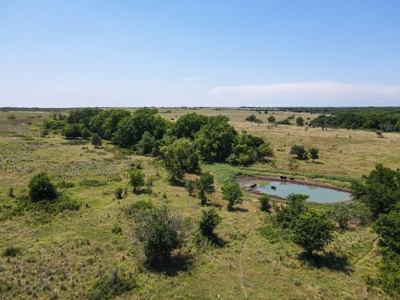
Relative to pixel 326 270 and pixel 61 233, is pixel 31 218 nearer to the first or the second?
pixel 61 233

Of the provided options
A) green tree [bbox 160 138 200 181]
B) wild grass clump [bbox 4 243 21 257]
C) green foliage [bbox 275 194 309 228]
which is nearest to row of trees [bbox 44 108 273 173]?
green tree [bbox 160 138 200 181]

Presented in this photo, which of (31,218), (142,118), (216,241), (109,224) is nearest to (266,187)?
(216,241)

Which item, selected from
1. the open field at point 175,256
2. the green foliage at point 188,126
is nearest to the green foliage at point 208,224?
the open field at point 175,256

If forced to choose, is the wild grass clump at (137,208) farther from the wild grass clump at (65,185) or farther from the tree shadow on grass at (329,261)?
the tree shadow on grass at (329,261)

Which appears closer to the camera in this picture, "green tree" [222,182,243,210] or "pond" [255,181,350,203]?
"green tree" [222,182,243,210]

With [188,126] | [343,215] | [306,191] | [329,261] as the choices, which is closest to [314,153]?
[306,191]

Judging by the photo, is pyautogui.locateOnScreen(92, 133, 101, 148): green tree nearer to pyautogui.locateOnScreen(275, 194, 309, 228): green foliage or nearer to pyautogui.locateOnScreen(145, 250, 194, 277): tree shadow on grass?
pyautogui.locateOnScreen(145, 250, 194, 277): tree shadow on grass
